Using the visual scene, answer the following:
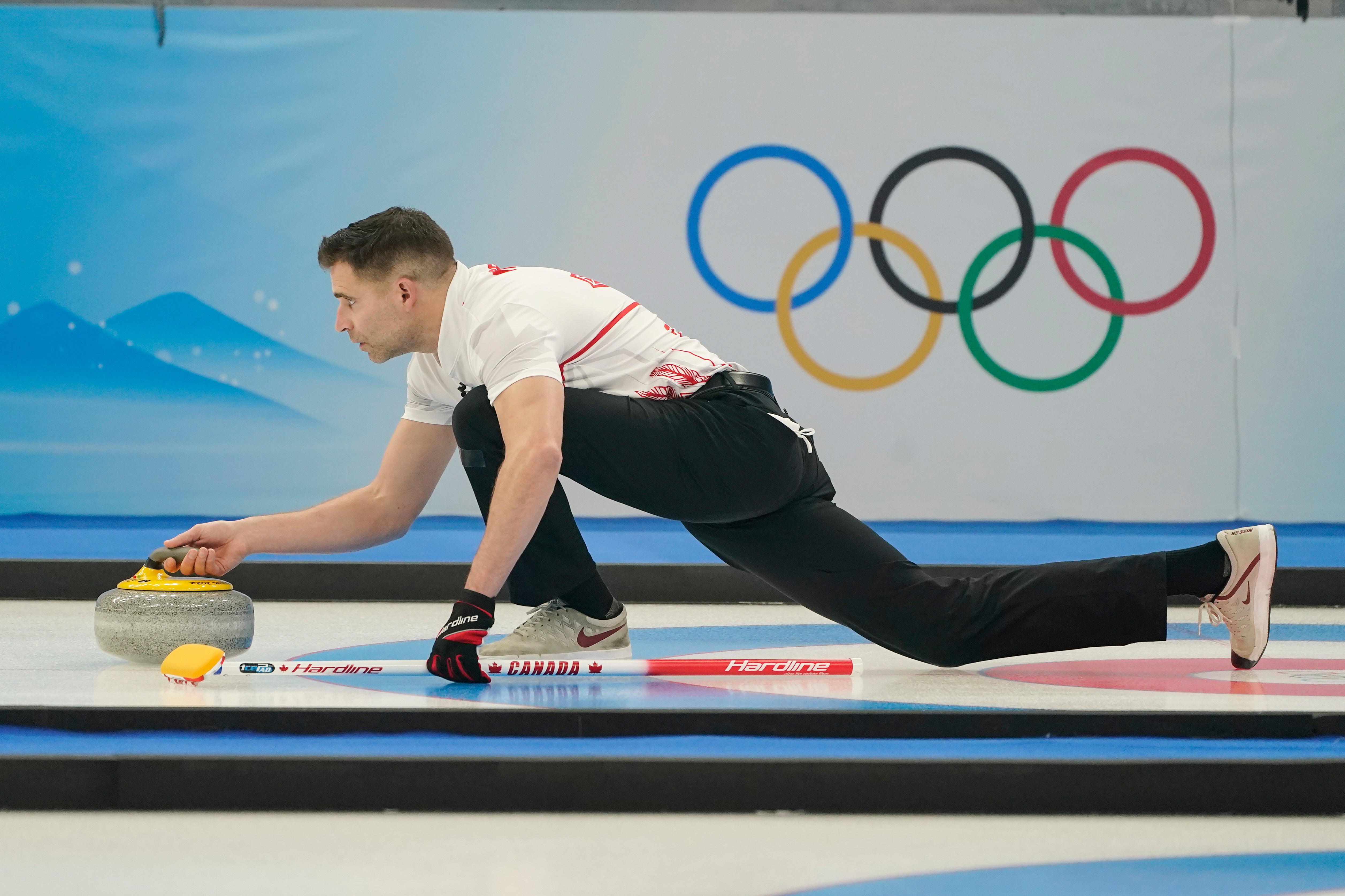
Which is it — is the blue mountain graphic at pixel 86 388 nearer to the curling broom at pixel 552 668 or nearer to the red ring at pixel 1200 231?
Result: the curling broom at pixel 552 668

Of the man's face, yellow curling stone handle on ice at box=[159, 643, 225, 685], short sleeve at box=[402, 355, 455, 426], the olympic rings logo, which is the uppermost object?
the olympic rings logo

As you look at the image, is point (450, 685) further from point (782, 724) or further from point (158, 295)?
point (158, 295)

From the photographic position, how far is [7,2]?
15.7ft

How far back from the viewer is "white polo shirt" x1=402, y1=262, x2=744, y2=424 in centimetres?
198

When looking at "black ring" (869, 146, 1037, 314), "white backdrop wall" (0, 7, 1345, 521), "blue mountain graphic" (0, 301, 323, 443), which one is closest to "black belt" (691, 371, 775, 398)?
"white backdrop wall" (0, 7, 1345, 521)

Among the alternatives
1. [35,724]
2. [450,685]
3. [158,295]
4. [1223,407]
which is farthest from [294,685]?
[1223,407]

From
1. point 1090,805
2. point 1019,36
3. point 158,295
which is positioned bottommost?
point 1090,805

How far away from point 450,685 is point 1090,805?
3.01 ft

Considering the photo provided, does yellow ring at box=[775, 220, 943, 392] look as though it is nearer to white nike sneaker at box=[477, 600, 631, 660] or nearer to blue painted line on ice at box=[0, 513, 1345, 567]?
blue painted line on ice at box=[0, 513, 1345, 567]

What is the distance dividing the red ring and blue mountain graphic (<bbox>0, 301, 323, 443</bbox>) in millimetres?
2932

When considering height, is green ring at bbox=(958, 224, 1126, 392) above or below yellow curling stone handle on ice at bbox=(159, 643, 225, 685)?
above

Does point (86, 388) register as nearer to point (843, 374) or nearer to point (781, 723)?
point (843, 374)

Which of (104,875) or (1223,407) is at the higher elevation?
(1223,407)

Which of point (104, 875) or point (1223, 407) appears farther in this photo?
point (1223, 407)
